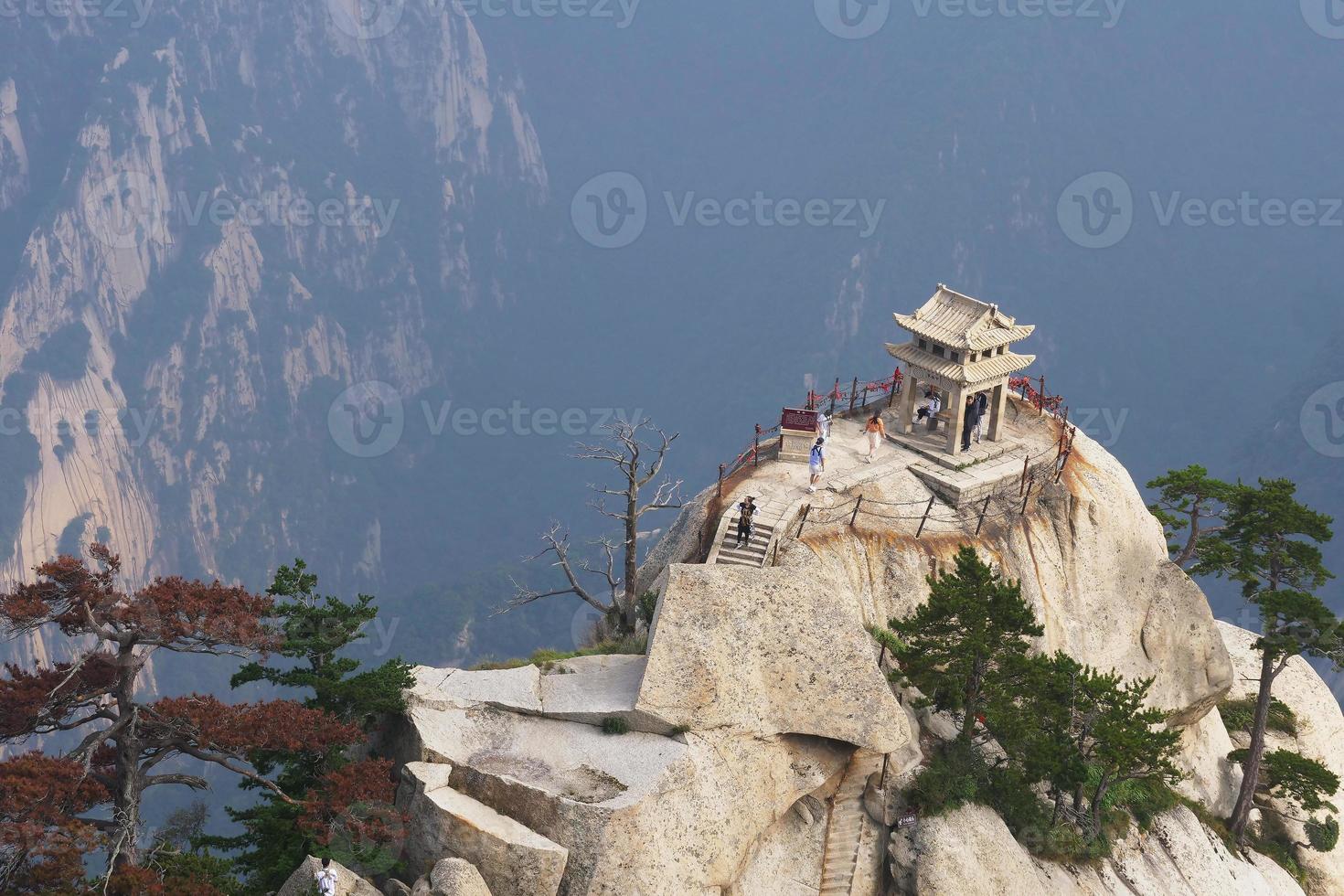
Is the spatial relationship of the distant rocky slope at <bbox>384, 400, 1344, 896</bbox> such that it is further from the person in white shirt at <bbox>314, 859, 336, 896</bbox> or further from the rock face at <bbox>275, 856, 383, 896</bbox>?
the person in white shirt at <bbox>314, 859, 336, 896</bbox>

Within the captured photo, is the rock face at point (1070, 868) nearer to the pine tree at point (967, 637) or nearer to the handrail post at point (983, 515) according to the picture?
the pine tree at point (967, 637)

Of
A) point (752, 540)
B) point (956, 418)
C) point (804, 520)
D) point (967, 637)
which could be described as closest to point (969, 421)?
point (956, 418)

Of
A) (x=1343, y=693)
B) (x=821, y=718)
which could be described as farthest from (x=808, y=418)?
(x=1343, y=693)

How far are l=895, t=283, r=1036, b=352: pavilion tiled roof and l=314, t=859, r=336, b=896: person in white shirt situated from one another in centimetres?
2959

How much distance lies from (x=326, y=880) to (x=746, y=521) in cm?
1806

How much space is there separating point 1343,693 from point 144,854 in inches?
7403

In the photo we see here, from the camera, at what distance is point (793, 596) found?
41.9 m

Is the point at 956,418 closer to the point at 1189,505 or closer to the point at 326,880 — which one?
the point at 1189,505

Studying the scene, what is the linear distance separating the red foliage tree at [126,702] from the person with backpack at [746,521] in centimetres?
1472

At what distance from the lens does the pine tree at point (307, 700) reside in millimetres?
37031

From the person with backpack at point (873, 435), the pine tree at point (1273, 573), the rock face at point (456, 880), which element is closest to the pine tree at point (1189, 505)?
the pine tree at point (1273, 573)

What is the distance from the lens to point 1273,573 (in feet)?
175

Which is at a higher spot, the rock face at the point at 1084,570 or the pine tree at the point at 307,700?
the rock face at the point at 1084,570

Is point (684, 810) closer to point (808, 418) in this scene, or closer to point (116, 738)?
point (116, 738)
